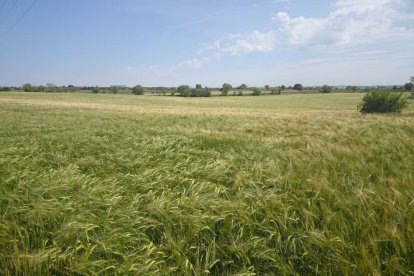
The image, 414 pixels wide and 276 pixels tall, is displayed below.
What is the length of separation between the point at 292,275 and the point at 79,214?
2476mm

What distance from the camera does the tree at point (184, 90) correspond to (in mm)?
121625

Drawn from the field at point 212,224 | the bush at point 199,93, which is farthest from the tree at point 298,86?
the field at point 212,224

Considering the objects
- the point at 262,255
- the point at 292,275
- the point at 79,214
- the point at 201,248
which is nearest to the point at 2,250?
the point at 79,214

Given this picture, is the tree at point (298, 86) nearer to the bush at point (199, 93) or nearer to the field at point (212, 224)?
the bush at point (199, 93)

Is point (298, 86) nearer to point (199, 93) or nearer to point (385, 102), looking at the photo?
point (199, 93)

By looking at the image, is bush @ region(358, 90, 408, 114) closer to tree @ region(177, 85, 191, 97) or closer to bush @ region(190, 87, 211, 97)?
bush @ region(190, 87, 211, 97)

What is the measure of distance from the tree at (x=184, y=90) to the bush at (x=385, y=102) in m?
96.0

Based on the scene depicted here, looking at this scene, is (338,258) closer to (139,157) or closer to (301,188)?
(301,188)

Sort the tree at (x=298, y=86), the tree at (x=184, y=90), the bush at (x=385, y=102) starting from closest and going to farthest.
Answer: the bush at (x=385, y=102) < the tree at (x=184, y=90) < the tree at (x=298, y=86)

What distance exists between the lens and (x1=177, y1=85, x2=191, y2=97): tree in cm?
12162

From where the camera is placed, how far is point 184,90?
122750 mm

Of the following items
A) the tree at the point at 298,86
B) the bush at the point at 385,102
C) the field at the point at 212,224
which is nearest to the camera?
the field at the point at 212,224

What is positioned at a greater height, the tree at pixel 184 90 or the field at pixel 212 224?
the tree at pixel 184 90

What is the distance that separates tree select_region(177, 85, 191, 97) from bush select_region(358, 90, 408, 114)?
315ft
